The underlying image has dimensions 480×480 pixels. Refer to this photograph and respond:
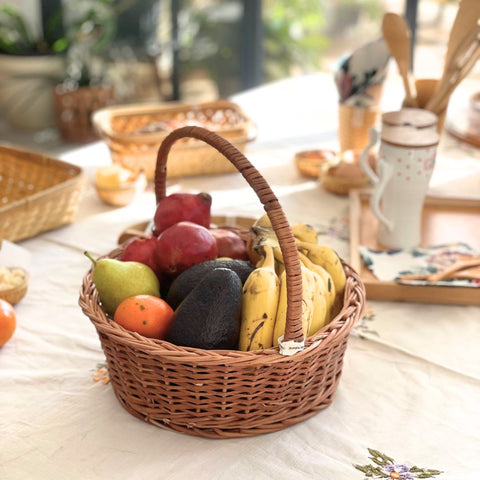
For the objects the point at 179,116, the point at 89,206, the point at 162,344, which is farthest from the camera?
the point at 179,116

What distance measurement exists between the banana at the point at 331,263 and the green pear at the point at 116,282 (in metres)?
0.20

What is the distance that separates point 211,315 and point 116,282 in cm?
Result: 14

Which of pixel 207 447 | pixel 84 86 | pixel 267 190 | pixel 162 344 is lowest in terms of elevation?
pixel 84 86

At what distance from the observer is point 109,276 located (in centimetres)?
80

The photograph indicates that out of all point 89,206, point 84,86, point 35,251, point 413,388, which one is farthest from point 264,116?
point 84,86

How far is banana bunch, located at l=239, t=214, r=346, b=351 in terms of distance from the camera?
2.40 feet

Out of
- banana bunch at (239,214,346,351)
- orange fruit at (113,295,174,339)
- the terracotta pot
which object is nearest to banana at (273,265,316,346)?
banana bunch at (239,214,346,351)

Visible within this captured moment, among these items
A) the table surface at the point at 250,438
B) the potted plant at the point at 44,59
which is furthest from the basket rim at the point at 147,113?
the potted plant at the point at 44,59

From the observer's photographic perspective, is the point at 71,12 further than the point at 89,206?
Yes

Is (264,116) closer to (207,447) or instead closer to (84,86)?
(207,447)

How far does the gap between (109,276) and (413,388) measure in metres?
0.40

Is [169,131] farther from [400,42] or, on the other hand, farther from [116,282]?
[116,282]

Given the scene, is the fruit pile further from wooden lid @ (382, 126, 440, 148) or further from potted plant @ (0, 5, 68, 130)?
potted plant @ (0, 5, 68, 130)

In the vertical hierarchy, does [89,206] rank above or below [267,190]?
below
